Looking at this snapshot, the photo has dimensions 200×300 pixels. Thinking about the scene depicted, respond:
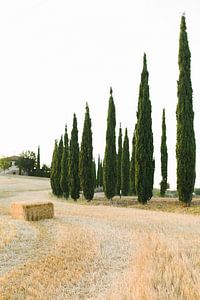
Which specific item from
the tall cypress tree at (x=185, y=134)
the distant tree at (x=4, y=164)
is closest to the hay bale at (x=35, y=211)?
the tall cypress tree at (x=185, y=134)

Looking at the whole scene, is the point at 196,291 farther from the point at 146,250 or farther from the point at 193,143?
the point at 193,143

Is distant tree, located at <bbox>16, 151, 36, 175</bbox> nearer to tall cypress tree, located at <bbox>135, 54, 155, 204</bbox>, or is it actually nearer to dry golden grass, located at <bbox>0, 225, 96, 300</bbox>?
tall cypress tree, located at <bbox>135, 54, 155, 204</bbox>

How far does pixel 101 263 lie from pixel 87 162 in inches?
1215

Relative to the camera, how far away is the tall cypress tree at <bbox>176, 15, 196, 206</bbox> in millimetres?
28812

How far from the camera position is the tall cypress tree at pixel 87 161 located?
39906 millimetres

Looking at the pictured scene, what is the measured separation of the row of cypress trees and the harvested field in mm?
12726

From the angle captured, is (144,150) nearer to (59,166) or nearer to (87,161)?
(87,161)

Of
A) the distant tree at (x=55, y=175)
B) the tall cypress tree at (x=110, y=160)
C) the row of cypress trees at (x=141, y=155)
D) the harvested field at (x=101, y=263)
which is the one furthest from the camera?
the distant tree at (x=55, y=175)

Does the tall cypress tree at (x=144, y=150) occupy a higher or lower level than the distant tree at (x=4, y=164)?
lower

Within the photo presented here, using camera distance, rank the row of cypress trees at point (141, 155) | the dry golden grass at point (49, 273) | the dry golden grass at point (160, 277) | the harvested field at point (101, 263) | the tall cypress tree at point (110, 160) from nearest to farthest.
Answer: the dry golden grass at point (160, 277)
the harvested field at point (101, 263)
the dry golden grass at point (49, 273)
the row of cypress trees at point (141, 155)
the tall cypress tree at point (110, 160)

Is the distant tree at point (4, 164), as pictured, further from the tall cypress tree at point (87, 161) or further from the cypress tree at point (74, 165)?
the tall cypress tree at point (87, 161)

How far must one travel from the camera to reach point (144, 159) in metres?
33.1

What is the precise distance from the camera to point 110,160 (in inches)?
1599

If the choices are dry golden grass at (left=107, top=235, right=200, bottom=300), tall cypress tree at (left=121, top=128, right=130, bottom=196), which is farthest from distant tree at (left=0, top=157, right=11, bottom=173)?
dry golden grass at (left=107, top=235, right=200, bottom=300)
